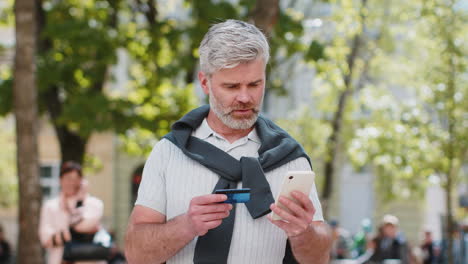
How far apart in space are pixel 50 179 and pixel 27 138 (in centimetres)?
2033

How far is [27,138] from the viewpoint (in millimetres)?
9922

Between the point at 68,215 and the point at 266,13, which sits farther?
the point at 266,13

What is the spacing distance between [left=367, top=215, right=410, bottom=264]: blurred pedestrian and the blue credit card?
11226 millimetres

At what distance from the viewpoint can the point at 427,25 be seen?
1602 centimetres

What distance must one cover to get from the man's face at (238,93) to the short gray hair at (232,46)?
0.10 ft

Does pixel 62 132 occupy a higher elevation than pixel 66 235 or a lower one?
lower

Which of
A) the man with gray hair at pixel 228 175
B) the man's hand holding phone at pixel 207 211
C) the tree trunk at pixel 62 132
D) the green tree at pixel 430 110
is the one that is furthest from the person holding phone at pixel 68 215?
the green tree at pixel 430 110

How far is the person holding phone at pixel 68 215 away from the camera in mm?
6543

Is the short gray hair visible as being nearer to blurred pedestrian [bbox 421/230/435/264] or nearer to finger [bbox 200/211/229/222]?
finger [bbox 200/211/229/222]

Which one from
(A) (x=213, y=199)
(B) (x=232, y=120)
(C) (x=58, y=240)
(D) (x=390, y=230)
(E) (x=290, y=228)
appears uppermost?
(B) (x=232, y=120)

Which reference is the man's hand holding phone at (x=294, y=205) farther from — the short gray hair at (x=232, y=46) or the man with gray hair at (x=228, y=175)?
the short gray hair at (x=232, y=46)

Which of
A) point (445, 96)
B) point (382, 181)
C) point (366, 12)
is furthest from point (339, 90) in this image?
point (382, 181)

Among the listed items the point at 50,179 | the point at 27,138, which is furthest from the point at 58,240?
the point at 50,179

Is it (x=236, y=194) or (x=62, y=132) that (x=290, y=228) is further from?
(x=62, y=132)
